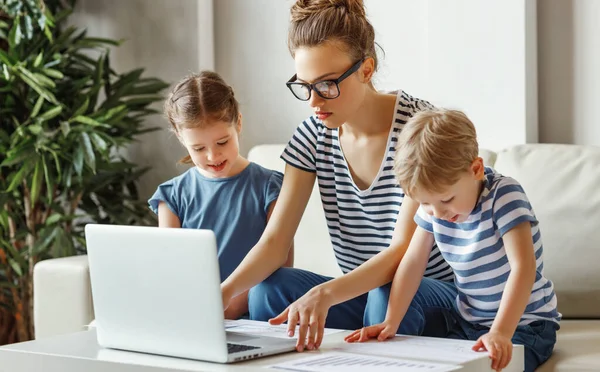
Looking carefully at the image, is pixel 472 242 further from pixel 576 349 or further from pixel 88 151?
pixel 88 151

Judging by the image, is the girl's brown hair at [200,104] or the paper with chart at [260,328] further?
the girl's brown hair at [200,104]

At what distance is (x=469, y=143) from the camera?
1.61 metres

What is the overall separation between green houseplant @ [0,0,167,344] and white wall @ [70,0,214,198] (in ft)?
0.25

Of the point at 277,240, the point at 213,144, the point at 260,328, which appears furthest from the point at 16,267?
the point at 260,328

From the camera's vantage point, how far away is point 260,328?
1.67 m

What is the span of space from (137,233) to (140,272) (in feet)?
0.22

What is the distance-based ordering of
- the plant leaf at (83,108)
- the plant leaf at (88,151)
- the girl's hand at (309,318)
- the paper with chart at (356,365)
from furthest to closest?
the plant leaf at (83,108) < the plant leaf at (88,151) < the girl's hand at (309,318) < the paper with chart at (356,365)

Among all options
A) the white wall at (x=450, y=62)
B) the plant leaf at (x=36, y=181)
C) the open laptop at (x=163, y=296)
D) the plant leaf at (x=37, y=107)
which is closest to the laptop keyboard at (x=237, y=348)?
the open laptop at (x=163, y=296)

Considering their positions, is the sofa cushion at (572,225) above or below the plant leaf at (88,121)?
below

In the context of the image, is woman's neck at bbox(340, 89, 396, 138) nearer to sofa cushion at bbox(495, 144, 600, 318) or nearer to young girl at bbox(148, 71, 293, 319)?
young girl at bbox(148, 71, 293, 319)

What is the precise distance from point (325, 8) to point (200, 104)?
1.35 feet

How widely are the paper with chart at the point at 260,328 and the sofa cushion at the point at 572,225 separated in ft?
2.72

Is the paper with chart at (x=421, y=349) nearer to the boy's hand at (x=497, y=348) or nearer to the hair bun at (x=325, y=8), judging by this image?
the boy's hand at (x=497, y=348)

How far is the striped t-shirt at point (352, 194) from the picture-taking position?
1952 millimetres
